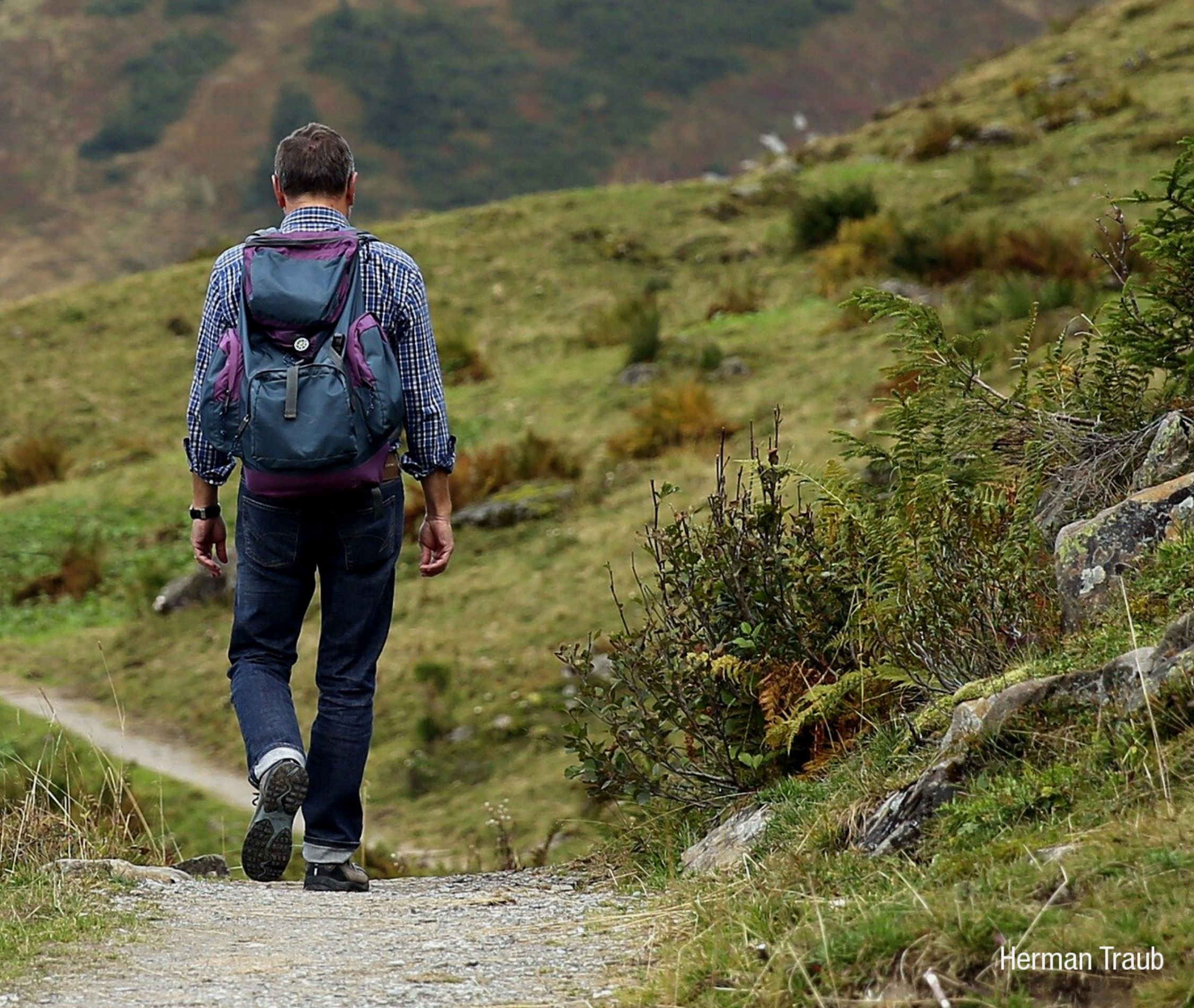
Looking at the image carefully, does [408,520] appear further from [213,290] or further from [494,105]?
[494,105]

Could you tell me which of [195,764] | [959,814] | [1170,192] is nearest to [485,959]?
[959,814]

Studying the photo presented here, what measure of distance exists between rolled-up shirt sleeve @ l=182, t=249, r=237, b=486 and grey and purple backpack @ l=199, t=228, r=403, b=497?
0.21 ft

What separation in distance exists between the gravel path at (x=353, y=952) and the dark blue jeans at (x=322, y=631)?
305 mm

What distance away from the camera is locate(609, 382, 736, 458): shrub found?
11285 millimetres

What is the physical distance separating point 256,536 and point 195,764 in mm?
5247

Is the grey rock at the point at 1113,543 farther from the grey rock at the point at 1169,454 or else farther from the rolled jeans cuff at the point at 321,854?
the rolled jeans cuff at the point at 321,854

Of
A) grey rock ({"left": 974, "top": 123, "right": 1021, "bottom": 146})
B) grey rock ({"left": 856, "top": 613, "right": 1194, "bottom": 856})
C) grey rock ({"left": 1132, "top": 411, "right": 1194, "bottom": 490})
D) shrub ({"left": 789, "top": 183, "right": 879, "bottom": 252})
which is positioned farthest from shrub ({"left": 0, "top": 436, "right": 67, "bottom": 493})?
grey rock ({"left": 856, "top": 613, "right": 1194, "bottom": 856})

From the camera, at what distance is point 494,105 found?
100 m

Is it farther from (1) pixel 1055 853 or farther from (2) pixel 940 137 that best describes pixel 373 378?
(2) pixel 940 137

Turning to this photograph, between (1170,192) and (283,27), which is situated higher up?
(283,27)

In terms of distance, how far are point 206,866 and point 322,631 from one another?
118 centimetres

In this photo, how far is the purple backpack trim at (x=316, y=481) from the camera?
12.9 feet

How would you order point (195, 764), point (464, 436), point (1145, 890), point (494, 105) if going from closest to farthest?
point (1145, 890)
point (195, 764)
point (464, 436)
point (494, 105)

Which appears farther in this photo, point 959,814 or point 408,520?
point 408,520
